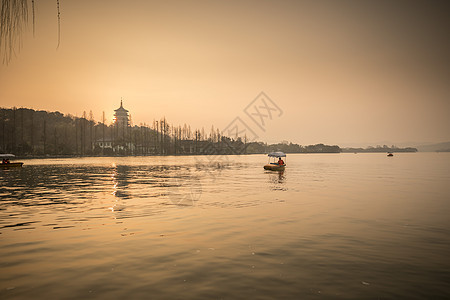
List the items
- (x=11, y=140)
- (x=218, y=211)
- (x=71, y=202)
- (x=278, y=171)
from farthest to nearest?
1. (x=11, y=140)
2. (x=278, y=171)
3. (x=71, y=202)
4. (x=218, y=211)

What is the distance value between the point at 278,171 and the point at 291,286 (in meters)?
54.2

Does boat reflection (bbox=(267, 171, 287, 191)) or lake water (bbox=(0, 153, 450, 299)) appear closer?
lake water (bbox=(0, 153, 450, 299))

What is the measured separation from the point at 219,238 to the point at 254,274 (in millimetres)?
4416

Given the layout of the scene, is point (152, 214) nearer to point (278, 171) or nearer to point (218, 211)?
point (218, 211)

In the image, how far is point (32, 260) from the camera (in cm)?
1045

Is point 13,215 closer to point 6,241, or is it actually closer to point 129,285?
point 6,241

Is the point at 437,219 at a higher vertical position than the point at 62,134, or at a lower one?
lower

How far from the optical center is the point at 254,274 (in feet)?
30.2

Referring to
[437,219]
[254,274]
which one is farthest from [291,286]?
[437,219]

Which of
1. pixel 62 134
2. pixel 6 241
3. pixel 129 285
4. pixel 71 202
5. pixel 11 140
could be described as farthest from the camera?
pixel 62 134

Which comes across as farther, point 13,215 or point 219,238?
point 13,215

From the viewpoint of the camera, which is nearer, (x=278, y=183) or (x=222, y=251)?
(x=222, y=251)

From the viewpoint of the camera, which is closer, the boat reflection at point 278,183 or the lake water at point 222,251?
the lake water at point 222,251

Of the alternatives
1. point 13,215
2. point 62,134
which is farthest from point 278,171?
point 62,134
